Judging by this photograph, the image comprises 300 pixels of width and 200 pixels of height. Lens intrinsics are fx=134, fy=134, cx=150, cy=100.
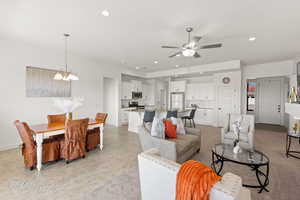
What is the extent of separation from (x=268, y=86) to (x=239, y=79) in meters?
2.59

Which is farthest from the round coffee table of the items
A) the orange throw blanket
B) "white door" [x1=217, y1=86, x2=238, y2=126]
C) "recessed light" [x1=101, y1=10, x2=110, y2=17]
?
"white door" [x1=217, y1=86, x2=238, y2=126]

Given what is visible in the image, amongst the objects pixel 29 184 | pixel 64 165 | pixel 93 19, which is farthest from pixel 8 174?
pixel 93 19

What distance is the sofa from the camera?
81 cm

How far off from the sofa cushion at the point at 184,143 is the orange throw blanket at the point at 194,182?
149 centimetres

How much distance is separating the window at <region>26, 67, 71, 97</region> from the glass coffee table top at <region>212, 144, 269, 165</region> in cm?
455

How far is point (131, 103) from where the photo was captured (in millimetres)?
7434

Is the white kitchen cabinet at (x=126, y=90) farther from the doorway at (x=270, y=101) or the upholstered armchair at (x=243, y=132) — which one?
the doorway at (x=270, y=101)

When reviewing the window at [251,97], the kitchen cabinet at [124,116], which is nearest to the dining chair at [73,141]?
the kitchen cabinet at [124,116]

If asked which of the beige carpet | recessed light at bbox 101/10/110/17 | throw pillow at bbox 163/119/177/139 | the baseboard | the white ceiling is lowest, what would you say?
the beige carpet

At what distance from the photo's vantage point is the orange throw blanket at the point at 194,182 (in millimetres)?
828

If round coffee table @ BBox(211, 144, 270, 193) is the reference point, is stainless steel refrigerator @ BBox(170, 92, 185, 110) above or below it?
above

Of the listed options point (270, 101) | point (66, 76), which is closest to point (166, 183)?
point (66, 76)

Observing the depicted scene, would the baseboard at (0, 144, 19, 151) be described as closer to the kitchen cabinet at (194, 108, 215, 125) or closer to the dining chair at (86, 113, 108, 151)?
the dining chair at (86, 113, 108, 151)

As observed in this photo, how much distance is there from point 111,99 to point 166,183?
18.8 ft
